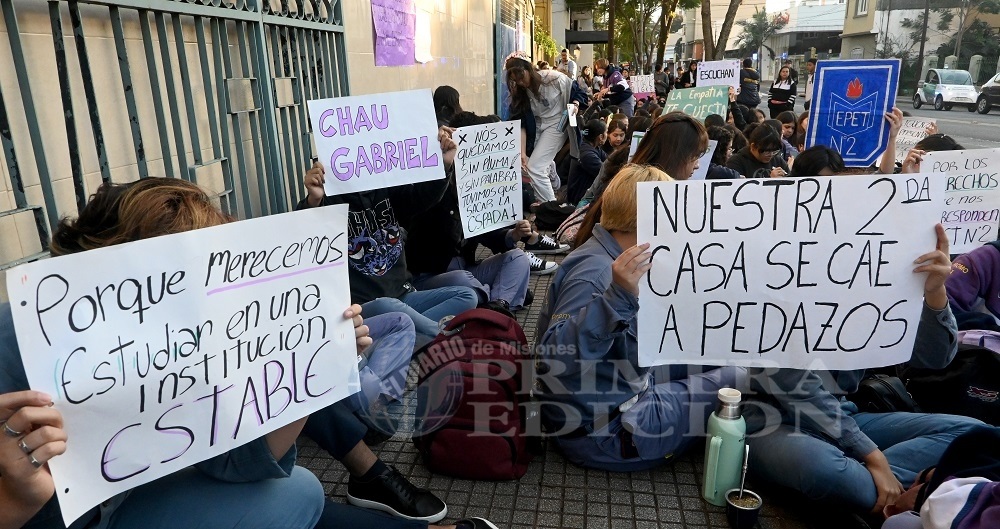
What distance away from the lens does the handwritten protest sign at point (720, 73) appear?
9047 mm

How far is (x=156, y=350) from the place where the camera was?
1.41 meters

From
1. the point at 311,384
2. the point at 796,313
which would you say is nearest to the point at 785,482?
the point at 796,313

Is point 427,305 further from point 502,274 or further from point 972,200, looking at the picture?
point 972,200

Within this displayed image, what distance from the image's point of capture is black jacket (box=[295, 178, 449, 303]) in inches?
126

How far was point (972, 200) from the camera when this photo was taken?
3291 millimetres

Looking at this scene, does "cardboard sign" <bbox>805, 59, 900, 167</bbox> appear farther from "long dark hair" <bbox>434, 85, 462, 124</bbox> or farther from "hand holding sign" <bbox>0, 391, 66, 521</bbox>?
"hand holding sign" <bbox>0, 391, 66, 521</bbox>

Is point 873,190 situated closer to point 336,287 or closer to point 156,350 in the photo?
point 336,287

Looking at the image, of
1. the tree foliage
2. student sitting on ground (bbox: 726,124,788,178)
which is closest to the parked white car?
student sitting on ground (bbox: 726,124,788,178)

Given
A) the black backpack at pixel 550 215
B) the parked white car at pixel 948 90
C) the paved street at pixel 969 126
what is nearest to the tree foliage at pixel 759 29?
the parked white car at pixel 948 90

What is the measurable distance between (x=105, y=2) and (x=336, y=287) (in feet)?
4.58

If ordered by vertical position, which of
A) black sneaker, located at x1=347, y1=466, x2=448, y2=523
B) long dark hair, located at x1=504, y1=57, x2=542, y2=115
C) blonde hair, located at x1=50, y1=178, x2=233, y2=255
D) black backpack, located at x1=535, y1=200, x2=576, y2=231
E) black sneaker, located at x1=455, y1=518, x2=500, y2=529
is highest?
long dark hair, located at x1=504, y1=57, x2=542, y2=115

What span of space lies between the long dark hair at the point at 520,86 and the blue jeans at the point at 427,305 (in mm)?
4036

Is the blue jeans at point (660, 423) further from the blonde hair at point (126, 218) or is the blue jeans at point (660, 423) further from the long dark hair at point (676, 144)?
the blonde hair at point (126, 218)

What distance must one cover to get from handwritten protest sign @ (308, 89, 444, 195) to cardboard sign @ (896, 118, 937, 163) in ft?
11.6
